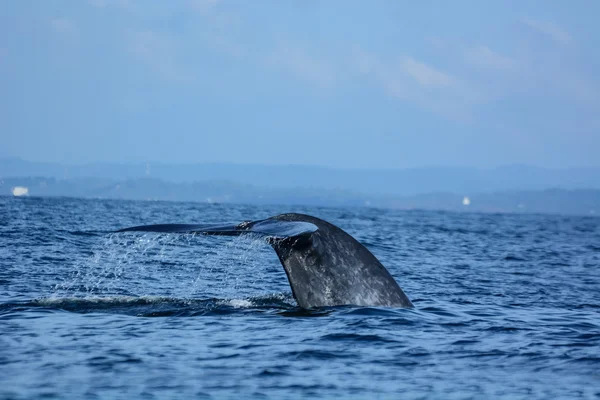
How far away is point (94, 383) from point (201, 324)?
282 centimetres

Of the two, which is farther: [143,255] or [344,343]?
[143,255]

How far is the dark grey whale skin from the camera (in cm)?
898

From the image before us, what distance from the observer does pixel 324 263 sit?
9.05 m

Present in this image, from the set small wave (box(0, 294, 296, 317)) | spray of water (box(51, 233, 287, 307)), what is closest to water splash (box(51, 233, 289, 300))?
spray of water (box(51, 233, 287, 307))

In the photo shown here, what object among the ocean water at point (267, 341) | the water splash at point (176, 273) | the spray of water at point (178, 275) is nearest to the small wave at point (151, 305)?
the ocean water at point (267, 341)

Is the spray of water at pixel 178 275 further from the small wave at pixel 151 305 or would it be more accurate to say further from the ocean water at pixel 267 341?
the small wave at pixel 151 305

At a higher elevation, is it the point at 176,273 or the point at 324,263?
the point at 324,263

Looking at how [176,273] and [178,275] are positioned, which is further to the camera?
[176,273]

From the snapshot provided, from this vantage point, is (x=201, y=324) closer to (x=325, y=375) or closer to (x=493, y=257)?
(x=325, y=375)

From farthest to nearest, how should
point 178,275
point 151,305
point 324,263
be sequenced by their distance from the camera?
point 178,275 → point 151,305 → point 324,263

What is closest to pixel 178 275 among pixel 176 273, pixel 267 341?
pixel 176 273

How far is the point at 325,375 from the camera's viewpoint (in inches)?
294

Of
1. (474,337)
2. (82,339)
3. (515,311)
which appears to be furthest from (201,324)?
(515,311)

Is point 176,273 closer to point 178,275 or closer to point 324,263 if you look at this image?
point 178,275
